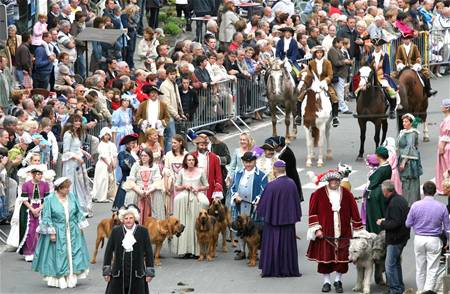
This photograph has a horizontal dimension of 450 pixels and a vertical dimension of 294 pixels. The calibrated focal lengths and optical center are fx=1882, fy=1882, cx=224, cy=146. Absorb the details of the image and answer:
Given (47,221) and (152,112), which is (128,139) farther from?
(47,221)

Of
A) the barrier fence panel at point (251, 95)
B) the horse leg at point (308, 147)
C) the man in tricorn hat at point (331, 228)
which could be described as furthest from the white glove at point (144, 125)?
the man in tricorn hat at point (331, 228)

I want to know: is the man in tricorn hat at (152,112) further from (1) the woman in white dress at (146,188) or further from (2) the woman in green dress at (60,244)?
(2) the woman in green dress at (60,244)

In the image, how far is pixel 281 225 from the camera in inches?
1119

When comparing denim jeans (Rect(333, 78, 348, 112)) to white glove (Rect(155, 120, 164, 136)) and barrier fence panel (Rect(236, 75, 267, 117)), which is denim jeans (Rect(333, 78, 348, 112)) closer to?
barrier fence panel (Rect(236, 75, 267, 117))

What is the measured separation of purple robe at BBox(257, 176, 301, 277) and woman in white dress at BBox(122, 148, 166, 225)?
226 centimetres

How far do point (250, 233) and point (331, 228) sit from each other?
201 centimetres

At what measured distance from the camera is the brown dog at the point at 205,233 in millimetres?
29312

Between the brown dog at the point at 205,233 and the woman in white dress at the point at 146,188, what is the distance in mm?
927

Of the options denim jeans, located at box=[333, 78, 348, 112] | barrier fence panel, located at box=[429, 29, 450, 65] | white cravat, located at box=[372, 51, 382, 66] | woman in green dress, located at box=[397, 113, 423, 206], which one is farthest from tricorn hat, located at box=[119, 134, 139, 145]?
barrier fence panel, located at box=[429, 29, 450, 65]

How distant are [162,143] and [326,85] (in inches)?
153

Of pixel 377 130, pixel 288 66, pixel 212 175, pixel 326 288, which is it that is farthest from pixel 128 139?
pixel 288 66

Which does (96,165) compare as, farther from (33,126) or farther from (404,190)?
(404,190)

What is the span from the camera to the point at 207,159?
30.2m

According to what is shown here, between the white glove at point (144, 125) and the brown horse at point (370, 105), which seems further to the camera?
the brown horse at point (370, 105)
